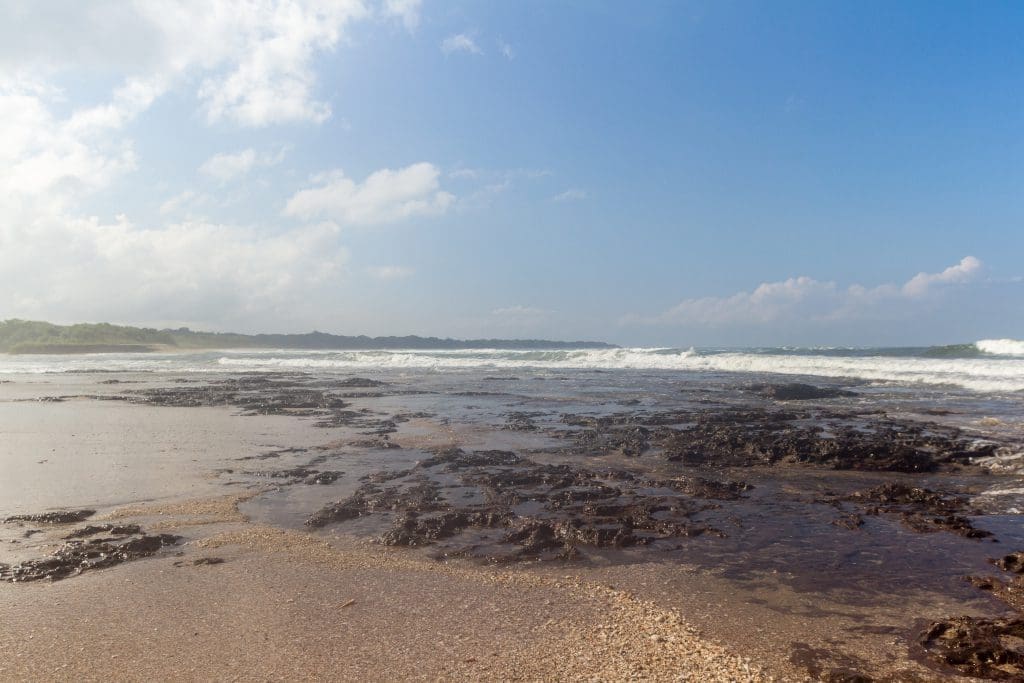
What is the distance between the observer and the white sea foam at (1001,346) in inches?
1546

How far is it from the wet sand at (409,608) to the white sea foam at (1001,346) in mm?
44312

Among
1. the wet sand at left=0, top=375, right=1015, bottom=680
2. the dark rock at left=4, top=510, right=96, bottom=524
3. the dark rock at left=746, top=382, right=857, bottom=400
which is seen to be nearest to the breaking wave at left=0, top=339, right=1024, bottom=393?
the dark rock at left=746, top=382, right=857, bottom=400

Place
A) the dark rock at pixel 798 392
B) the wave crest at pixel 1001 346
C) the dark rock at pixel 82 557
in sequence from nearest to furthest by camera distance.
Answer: the dark rock at pixel 82 557 < the dark rock at pixel 798 392 < the wave crest at pixel 1001 346

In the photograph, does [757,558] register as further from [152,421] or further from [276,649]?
[152,421]

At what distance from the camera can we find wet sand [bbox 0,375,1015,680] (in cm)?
324

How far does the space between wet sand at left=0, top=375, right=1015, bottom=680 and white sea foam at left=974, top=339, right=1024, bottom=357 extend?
44.3 meters

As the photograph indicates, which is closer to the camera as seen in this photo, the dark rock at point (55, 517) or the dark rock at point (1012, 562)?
the dark rock at point (1012, 562)

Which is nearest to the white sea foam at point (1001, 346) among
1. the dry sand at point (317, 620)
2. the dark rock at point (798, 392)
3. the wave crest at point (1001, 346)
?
the wave crest at point (1001, 346)

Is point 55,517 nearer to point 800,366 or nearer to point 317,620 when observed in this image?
point 317,620

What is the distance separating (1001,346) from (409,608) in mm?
50635

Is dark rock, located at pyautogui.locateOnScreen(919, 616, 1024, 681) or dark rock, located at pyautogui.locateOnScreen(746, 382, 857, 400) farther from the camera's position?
dark rock, located at pyautogui.locateOnScreen(746, 382, 857, 400)

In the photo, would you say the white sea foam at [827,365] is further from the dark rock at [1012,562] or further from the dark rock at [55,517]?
the dark rock at [55,517]

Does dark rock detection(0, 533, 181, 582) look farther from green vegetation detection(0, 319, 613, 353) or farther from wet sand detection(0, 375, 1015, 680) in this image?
green vegetation detection(0, 319, 613, 353)

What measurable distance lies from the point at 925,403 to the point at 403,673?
1813 centimetres
